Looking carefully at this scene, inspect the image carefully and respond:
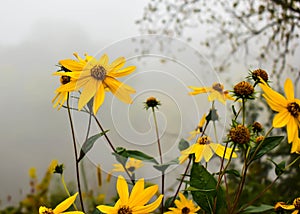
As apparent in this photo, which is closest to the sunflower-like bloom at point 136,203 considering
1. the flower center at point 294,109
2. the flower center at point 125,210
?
the flower center at point 125,210

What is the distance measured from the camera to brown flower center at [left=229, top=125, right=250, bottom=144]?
30 centimetres

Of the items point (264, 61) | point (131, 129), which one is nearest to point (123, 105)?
point (131, 129)

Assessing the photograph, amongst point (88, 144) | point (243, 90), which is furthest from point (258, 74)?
point (88, 144)

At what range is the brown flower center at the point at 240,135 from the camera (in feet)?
1.00

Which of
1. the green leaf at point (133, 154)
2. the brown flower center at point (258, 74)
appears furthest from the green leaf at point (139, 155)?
the brown flower center at point (258, 74)

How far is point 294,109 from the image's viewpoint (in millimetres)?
326

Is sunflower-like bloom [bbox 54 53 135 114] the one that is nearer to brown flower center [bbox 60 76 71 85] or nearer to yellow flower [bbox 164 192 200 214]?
brown flower center [bbox 60 76 71 85]

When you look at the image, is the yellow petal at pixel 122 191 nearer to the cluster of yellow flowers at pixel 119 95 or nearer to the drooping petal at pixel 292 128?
the cluster of yellow flowers at pixel 119 95

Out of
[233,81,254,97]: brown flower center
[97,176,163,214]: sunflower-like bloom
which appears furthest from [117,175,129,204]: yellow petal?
[233,81,254,97]: brown flower center

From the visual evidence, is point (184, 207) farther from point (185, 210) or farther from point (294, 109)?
point (294, 109)

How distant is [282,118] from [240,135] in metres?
0.03

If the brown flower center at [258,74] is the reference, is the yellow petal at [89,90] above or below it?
below

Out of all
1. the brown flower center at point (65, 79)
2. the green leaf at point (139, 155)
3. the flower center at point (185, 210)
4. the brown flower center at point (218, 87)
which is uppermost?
the brown flower center at point (218, 87)

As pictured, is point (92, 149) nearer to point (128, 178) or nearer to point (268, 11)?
point (128, 178)
